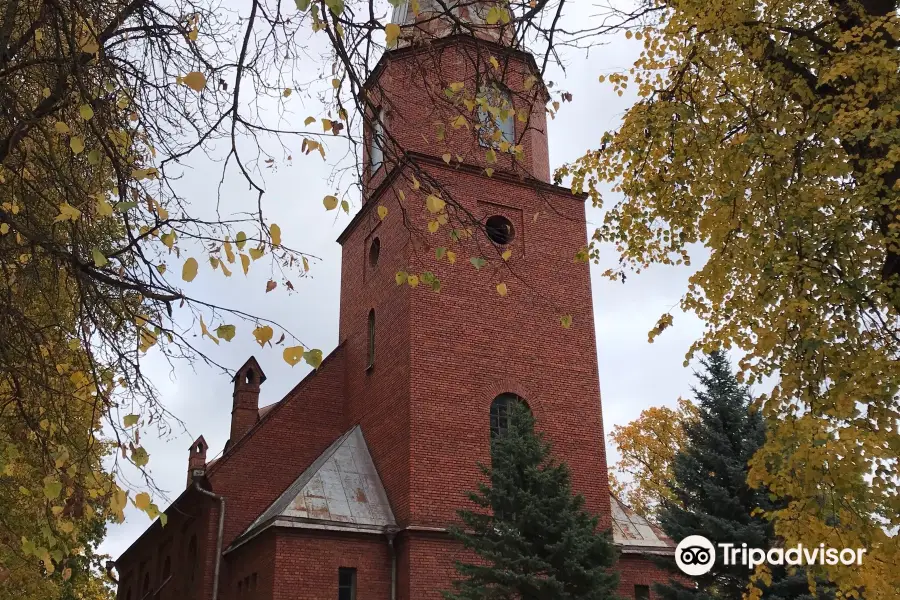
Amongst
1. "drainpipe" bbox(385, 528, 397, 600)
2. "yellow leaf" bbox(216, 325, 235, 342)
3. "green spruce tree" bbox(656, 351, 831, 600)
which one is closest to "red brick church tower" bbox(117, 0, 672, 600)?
"drainpipe" bbox(385, 528, 397, 600)

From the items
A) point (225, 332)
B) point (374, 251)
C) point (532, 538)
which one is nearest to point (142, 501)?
point (225, 332)

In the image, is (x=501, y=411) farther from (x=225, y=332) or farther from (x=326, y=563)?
(x=225, y=332)

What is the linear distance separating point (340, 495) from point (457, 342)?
3.45 meters

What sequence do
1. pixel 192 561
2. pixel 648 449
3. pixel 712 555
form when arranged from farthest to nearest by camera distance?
Answer: 1. pixel 648 449
2. pixel 192 561
3. pixel 712 555

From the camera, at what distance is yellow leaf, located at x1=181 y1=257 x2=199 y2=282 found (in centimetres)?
361

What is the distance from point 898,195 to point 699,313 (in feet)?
7.42

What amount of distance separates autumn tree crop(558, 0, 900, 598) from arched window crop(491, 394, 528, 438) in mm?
7567

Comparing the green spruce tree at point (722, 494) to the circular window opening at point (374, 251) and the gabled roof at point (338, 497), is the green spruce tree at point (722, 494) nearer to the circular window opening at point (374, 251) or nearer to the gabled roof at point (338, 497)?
the gabled roof at point (338, 497)

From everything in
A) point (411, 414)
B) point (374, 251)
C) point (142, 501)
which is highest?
point (374, 251)

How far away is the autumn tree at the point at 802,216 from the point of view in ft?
20.1

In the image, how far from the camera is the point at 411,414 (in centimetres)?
1438

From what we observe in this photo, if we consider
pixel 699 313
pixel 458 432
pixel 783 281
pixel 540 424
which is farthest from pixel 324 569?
pixel 783 281

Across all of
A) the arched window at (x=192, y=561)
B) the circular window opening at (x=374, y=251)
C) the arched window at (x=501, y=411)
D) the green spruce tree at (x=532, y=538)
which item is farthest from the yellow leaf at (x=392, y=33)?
the arched window at (x=192, y=561)

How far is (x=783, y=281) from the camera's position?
661 cm
